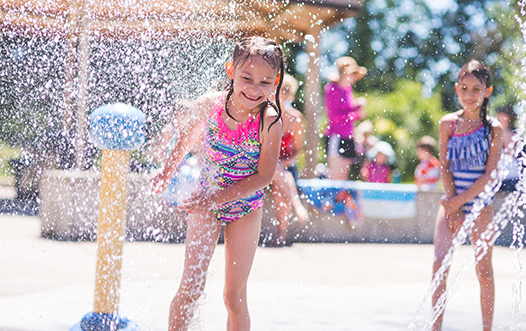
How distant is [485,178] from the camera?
2834 millimetres

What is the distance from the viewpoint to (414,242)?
6.29 metres

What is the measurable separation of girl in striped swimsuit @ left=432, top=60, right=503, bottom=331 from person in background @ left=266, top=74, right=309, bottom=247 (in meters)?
2.37

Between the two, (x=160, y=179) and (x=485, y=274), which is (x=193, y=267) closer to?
(x=160, y=179)

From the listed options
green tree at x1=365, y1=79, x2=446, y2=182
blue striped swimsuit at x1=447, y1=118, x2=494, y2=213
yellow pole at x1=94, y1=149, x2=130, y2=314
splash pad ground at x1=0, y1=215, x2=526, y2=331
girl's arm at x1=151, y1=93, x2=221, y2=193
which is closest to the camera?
girl's arm at x1=151, y1=93, x2=221, y2=193

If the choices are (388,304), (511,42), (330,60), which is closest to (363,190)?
(388,304)

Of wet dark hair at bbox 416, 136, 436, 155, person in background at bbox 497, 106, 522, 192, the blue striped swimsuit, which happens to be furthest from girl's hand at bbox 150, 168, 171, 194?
wet dark hair at bbox 416, 136, 436, 155

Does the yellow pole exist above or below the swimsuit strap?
below

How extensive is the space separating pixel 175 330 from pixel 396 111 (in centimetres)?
2095

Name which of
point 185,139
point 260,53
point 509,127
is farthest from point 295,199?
point 260,53

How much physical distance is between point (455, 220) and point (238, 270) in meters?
1.22

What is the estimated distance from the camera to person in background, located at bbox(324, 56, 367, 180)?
6152 mm

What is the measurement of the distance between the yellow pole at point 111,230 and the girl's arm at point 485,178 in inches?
60.9

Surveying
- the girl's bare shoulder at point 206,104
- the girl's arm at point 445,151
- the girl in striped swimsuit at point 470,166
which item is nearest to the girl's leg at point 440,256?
the girl in striped swimsuit at point 470,166

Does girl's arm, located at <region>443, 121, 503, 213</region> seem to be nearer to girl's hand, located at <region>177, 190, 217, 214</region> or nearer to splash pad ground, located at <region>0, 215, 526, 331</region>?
splash pad ground, located at <region>0, 215, 526, 331</region>
